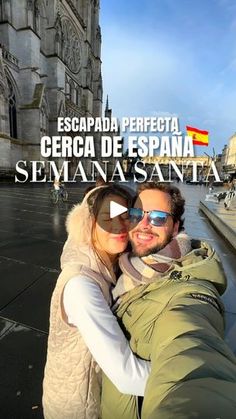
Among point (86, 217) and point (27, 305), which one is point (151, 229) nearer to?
point (86, 217)

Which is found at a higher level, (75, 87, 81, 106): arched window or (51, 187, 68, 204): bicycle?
(75, 87, 81, 106): arched window

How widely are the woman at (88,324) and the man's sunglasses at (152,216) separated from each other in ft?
0.49

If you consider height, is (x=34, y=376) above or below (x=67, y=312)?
below

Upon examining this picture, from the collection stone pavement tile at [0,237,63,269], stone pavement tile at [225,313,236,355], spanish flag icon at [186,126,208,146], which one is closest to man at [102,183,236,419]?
stone pavement tile at [225,313,236,355]

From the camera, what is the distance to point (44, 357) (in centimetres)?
222

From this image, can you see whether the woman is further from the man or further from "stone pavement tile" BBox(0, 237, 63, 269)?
"stone pavement tile" BBox(0, 237, 63, 269)

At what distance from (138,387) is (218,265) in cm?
67

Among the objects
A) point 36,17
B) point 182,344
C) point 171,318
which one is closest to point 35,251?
point 171,318

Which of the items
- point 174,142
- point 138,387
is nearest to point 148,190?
point 138,387

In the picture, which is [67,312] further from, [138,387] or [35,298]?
[35,298]

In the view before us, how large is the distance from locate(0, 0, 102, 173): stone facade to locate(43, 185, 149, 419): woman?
73.4 ft

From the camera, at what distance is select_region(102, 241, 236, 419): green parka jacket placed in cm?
64

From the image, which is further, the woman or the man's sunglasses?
the man's sunglasses

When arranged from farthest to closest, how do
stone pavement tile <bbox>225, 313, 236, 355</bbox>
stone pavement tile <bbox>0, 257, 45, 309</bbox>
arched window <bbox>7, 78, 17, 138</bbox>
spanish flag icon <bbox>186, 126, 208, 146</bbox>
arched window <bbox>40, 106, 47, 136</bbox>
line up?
spanish flag icon <bbox>186, 126, 208, 146</bbox>, arched window <bbox>40, 106, 47, 136</bbox>, arched window <bbox>7, 78, 17, 138</bbox>, stone pavement tile <bbox>0, 257, 45, 309</bbox>, stone pavement tile <bbox>225, 313, 236, 355</bbox>
